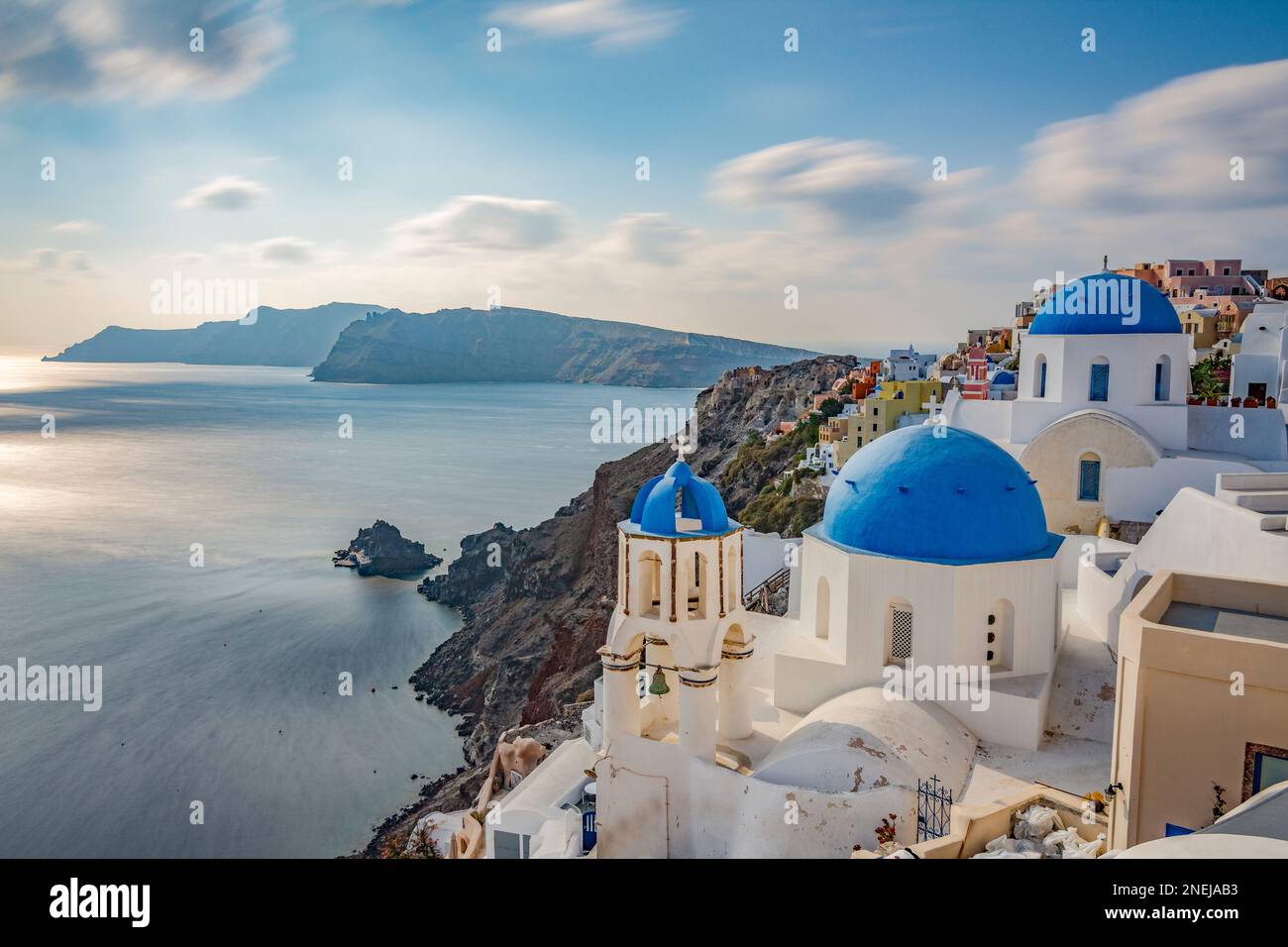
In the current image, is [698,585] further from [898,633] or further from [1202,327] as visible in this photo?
[1202,327]

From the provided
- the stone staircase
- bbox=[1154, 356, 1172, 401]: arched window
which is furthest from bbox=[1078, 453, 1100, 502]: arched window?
the stone staircase

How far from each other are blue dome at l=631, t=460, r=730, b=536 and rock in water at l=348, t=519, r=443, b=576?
4912 cm

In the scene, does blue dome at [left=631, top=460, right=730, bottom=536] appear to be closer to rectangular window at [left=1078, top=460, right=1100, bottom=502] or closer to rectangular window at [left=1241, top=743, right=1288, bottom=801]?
rectangular window at [left=1241, top=743, right=1288, bottom=801]

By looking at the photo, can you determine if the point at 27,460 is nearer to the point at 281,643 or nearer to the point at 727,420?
the point at 281,643

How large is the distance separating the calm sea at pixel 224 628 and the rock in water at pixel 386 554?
1.65m

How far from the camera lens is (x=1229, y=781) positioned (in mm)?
6355

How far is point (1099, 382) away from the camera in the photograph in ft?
62.8

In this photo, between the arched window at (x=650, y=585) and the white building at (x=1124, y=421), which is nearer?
the arched window at (x=650, y=585)

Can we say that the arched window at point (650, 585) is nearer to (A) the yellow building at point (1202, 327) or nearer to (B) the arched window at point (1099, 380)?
(B) the arched window at point (1099, 380)

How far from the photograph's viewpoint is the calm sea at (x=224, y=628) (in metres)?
28.8

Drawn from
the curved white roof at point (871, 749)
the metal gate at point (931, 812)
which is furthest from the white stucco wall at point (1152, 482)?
the metal gate at point (931, 812)

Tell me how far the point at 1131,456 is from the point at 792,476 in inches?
1027

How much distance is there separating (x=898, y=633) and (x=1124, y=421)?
Answer: 10254mm

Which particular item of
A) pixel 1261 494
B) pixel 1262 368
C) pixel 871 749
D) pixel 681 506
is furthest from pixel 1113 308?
pixel 1262 368
